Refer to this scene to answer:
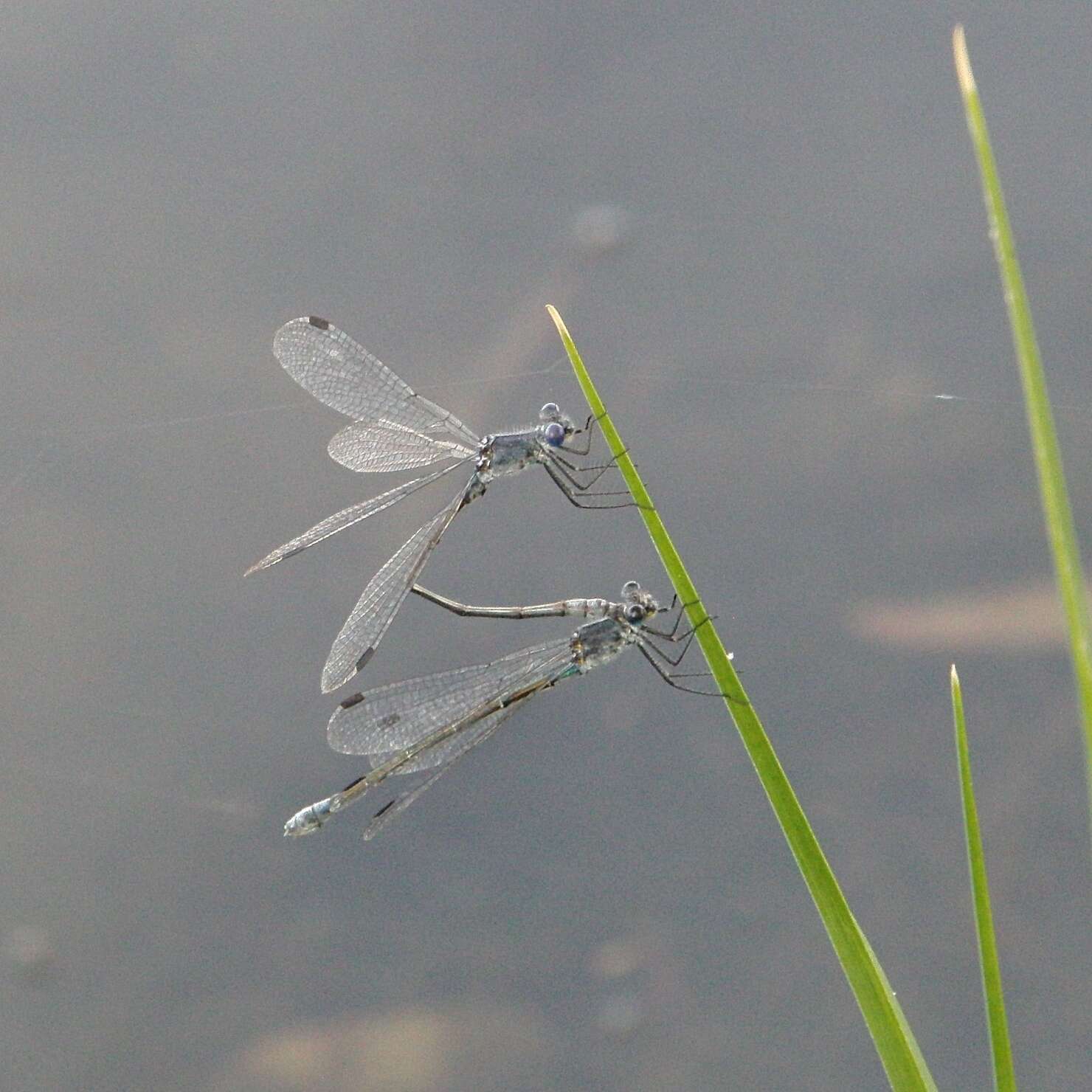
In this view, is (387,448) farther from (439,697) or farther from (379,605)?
(439,697)

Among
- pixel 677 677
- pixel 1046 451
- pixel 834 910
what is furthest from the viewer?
pixel 677 677

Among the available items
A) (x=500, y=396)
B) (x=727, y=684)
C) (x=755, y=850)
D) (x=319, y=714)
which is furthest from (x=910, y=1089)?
(x=500, y=396)

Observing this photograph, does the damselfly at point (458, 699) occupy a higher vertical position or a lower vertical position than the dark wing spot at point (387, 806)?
higher

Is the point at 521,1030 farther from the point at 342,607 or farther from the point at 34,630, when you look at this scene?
the point at 34,630

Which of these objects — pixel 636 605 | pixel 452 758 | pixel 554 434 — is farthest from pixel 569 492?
pixel 452 758

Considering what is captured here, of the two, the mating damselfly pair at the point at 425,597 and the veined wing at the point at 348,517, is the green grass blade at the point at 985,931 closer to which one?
Answer: the mating damselfly pair at the point at 425,597

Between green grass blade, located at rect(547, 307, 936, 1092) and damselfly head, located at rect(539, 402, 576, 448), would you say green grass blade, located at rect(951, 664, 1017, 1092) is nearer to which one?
green grass blade, located at rect(547, 307, 936, 1092)

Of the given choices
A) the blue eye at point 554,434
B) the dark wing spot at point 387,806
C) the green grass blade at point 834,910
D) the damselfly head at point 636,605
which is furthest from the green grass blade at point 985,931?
the dark wing spot at point 387,806

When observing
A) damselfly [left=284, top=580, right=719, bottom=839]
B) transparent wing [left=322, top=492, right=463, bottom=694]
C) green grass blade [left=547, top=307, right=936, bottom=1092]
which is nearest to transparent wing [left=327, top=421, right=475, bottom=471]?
transparent wing [left=322, top=492, right=463, bottom=694]
